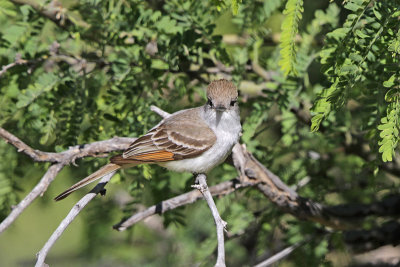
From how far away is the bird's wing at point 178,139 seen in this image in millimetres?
4023

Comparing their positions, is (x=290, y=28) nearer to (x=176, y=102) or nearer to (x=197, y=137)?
(x=197, y=137)

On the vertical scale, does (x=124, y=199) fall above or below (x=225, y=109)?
below

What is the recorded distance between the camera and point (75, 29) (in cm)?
433

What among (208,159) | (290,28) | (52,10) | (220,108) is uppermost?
(290,28)

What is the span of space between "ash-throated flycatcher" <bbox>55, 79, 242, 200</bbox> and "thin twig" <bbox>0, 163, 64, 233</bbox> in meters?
0.54

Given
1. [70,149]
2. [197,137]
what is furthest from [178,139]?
[70,149]

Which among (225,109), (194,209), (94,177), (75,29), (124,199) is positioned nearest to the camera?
(94,177)

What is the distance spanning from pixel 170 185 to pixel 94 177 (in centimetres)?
106

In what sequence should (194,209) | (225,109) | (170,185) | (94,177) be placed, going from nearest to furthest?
(94,177)
(225,109)
(170,185)
(194,209)

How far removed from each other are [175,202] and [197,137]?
2.10ft

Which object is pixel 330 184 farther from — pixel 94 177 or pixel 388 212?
pixel 94 177

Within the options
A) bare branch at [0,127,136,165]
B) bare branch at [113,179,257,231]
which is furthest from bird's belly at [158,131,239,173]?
bare branch at [0,127,136,165]

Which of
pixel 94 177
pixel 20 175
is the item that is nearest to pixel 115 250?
pixel 20 175

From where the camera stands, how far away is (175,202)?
3.89m
